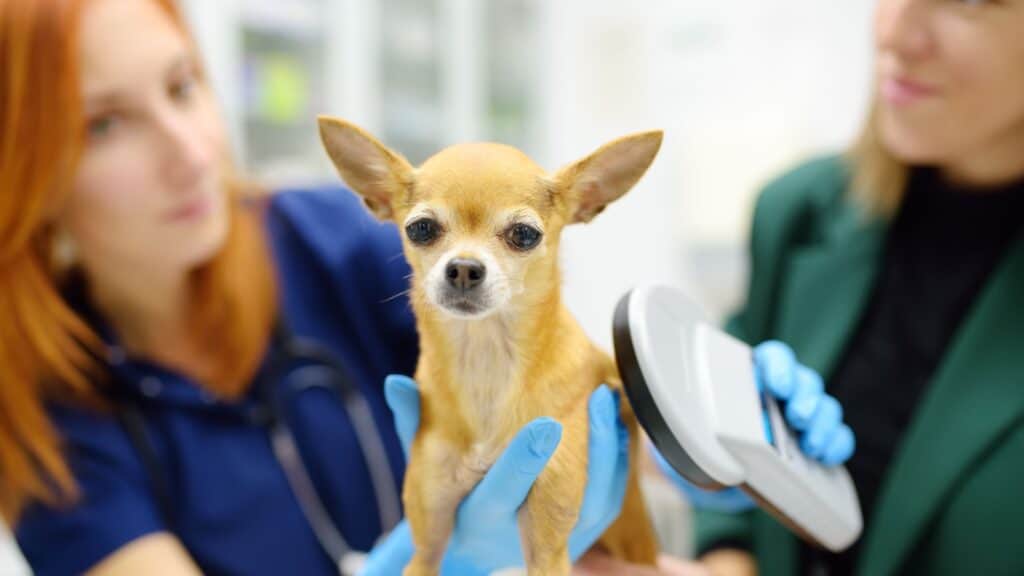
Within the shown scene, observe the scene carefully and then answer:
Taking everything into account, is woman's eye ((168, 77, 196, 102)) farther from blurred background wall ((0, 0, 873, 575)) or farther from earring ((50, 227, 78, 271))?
blurred background wall ((0, 0, 873, 575))

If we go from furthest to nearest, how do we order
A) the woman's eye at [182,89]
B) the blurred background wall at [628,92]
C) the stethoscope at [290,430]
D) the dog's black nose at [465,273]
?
the blurred background wall at [628,92] → the stethoscope at [290,430] → the woman's eye at [182,89] → the dog's black nose at [465,273]

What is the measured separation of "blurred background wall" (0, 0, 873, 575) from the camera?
2.38 metres

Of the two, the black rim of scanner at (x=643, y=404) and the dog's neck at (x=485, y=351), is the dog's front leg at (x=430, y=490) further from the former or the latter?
the black rim of scanner at (x=643, y=404)

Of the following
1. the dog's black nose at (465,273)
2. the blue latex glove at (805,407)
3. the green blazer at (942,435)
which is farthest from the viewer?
the green blazer at (942,435)

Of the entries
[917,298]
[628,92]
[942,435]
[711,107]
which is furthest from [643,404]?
[628,92]

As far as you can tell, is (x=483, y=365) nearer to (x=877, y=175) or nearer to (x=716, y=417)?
(x=716, y=417)

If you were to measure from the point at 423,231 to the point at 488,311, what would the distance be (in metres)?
0.08

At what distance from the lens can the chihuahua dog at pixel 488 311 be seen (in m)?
0.58

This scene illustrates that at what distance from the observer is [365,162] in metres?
0.63

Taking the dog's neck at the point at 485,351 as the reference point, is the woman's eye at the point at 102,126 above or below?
above

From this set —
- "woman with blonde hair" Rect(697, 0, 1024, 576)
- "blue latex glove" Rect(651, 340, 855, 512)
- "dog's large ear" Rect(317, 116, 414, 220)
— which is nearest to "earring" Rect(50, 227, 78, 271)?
"dog's large ear" Rect(317, 116, 414, 220)

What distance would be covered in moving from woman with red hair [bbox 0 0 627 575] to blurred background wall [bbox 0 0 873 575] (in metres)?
1.02

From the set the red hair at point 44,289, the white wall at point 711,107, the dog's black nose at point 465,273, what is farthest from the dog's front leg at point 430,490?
the white wall at point 711,107

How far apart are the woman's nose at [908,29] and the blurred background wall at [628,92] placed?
119 cm
